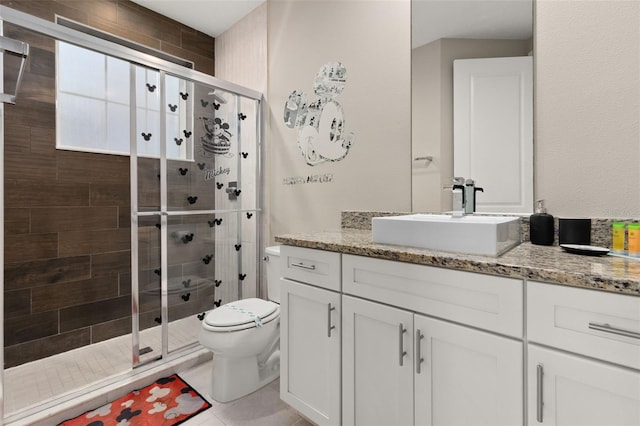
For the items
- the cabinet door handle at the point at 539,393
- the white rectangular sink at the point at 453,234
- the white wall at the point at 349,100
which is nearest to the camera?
the cabinet door handle at the point at 539,393

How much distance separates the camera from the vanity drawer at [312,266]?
134cm

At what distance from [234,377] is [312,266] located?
876 mm

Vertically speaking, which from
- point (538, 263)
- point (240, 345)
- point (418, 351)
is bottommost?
point (240, 345)

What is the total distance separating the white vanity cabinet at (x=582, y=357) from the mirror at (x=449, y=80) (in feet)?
2.37

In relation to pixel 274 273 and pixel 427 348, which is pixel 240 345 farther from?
pixel 427 348

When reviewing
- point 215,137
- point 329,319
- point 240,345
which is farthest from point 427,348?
point 215,137

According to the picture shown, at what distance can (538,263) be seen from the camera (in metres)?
0.93

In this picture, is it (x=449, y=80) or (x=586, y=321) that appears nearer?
(x=586, y=321)

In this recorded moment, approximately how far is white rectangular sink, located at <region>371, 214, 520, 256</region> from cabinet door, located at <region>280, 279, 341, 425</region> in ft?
1.14

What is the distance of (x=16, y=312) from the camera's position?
2.07m

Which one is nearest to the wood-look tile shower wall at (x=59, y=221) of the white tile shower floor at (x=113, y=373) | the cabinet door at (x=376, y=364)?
the white tile shower floor at (x=113, y=373)

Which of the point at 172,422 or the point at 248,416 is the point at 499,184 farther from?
the point at 172,422

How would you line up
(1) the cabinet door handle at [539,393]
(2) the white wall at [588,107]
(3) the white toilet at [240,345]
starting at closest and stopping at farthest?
(1) the cabinet door handle at [539,393]
(2) the white wall at [588,107]
(3) the white toilet at [240,345]

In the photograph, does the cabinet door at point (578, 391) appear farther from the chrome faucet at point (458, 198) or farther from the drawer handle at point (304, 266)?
the drawer handle at point (304, 266)
